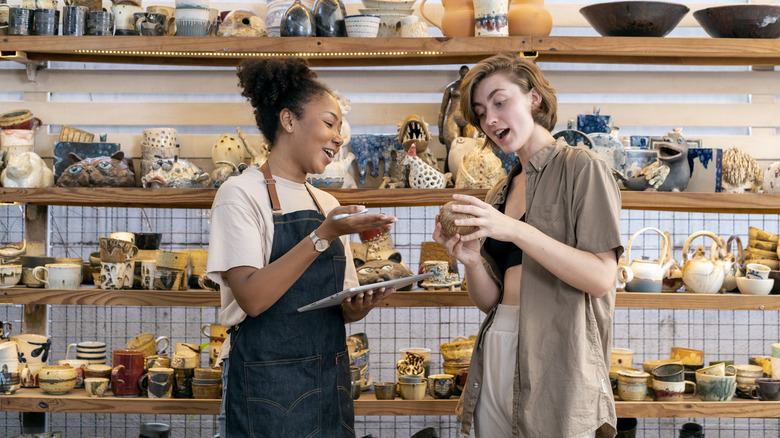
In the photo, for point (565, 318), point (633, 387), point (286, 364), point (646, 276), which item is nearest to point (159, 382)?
point (286, 364)

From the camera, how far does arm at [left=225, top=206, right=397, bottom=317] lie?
1.82 meters

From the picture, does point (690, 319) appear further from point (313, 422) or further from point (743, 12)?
point (313, 422)

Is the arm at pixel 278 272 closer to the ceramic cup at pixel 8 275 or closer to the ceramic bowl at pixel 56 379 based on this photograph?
the ceramic bowl at pixel 56 379

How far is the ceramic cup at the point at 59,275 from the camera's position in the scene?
9.22 feet

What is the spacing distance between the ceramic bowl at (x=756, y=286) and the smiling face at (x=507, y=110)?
138 centimetres

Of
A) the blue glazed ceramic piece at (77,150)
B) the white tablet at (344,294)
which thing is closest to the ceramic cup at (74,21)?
the blue glazed ceramic piece at (77,150)

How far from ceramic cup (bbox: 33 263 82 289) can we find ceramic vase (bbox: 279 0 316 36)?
47.1 inches

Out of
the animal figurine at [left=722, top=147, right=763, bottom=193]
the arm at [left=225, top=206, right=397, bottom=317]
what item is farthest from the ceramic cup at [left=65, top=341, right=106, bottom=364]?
the animal figurine at [left=722, top=147, right=763, bottom=193]

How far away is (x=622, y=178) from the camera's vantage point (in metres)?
2.68

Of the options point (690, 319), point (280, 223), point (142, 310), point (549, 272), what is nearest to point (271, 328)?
point (280, 223)

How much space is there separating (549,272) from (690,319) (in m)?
2.21

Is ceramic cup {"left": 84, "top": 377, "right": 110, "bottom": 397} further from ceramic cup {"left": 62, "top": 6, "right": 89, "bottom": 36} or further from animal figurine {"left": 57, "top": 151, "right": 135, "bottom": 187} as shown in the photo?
ceramic cup {"left": 62, "top": 6, "right": 89, "bottom": 36}

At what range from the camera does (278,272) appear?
185cm

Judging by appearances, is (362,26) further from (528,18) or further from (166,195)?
(166,195)
